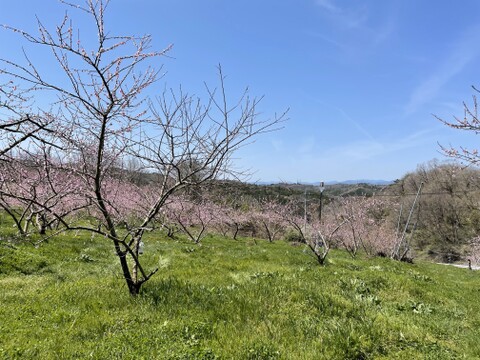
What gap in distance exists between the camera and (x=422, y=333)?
18.6ft

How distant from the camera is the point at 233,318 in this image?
19.5 feet

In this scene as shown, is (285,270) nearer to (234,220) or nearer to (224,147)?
(224,147)

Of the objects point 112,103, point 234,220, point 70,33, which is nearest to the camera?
point 70,33

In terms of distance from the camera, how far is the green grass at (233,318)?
15.7 ft

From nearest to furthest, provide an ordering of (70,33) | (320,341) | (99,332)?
(320,341)
(99,332)
(70,33)

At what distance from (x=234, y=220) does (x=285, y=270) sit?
972 inches

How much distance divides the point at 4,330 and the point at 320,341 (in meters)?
4.71

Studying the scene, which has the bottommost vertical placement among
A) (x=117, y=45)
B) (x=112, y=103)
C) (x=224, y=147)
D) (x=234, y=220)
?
(x=234, y=220)

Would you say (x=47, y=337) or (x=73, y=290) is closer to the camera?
(x=47, y=337)

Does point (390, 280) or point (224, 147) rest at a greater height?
point (224, 147)

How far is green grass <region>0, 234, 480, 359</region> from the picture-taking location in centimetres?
479

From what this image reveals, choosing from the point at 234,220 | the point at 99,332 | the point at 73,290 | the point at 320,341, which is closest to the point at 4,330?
the point at 99,332

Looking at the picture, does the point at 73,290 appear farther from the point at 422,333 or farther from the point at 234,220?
the point at 234,220

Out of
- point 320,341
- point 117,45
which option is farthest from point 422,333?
point 117,45
